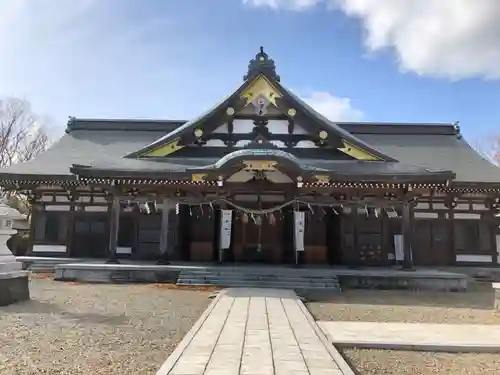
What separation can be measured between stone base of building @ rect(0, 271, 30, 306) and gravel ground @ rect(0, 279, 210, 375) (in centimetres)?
23

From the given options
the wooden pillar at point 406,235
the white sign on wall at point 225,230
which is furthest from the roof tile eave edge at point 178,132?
the wooden pillar at point 406,235

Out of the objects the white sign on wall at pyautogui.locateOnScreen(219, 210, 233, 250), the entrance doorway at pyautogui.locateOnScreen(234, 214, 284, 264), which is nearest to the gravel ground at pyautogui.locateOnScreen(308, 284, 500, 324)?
the white sign on wall at pyautogui.locateOnScreen(219, 210, 233, 250)

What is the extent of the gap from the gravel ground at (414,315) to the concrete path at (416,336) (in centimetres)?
17

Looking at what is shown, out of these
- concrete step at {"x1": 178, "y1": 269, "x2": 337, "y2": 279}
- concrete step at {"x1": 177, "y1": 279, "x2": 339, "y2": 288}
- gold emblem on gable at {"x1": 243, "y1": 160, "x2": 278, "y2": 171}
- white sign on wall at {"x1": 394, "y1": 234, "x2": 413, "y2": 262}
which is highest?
gold emblem on gable at {"x1": 243, "y1": 160, "x2": 278, "y2": 171}

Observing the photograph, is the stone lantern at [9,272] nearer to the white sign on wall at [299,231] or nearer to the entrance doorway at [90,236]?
the entrance doorway at [90,236]

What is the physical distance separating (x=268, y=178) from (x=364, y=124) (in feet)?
31.2

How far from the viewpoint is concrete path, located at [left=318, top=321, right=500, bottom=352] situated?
588cm

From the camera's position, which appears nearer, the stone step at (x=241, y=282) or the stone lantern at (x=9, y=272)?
the stone lantern at (x=9, y=272)

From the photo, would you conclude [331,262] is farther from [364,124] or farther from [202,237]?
[364,124]

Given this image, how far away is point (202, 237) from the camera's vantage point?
54.0 feet

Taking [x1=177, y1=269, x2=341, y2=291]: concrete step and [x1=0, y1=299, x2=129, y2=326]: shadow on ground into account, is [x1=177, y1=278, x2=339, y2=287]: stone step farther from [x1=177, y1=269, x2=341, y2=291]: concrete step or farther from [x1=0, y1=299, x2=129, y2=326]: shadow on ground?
[x1=0, y1=299, x2=129, y2=326]: shadow on ground

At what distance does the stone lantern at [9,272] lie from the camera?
845 cm

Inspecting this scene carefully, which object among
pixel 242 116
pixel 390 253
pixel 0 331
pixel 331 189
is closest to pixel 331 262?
pixel 390 253

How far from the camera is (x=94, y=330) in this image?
21.1ft
